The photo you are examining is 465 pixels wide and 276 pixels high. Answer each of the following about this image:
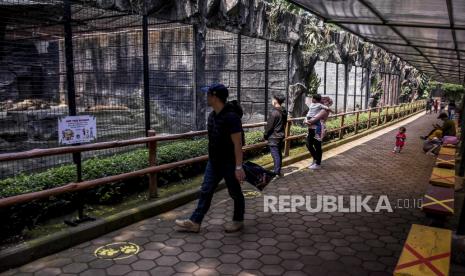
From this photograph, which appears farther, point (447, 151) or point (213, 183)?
point (447, 151)

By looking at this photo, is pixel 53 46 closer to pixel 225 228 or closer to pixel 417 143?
pixel 225 228

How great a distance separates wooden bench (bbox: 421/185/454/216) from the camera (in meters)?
4.38

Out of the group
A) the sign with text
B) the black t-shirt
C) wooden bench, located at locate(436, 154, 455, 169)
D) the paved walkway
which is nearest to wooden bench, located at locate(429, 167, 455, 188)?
wooden bench, located at locate(436, 154, 455, 169)

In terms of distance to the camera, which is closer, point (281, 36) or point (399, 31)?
point (399, 31)

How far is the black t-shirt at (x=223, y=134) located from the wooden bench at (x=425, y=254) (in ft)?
7.02

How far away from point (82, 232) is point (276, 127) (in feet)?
13.4

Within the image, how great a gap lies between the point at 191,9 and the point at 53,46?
228 inches

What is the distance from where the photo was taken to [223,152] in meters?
4.61

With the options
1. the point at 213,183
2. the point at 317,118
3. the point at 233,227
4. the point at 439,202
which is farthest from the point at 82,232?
the point at 317,118

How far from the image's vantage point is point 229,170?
15.3ft

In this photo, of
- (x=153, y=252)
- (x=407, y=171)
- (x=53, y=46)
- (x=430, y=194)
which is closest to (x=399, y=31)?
(x=430, y=194)

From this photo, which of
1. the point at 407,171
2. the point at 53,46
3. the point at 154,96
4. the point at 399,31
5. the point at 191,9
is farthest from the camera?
the point at 53,46

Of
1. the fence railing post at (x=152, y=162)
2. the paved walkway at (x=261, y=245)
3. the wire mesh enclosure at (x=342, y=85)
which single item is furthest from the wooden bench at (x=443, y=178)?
the wire mesh enclosure at (x=342, y=85)

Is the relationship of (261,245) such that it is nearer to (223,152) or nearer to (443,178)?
(223,152)
